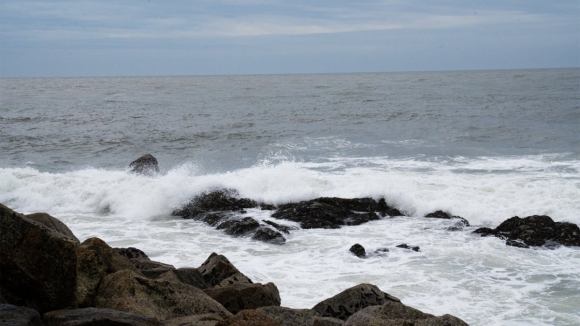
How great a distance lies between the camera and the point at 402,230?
13211 mm

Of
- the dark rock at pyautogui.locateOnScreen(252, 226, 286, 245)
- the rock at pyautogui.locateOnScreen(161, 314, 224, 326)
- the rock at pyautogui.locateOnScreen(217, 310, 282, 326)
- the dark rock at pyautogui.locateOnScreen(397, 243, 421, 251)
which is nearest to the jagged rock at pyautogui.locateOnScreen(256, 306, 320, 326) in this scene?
the rock at pyautogui.locateOnScreen(161, 314, 224, 326)

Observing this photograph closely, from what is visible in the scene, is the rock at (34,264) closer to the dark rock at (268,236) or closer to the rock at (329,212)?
the dark rock at (268,236)

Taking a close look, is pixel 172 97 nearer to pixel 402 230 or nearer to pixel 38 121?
pixel 38 121

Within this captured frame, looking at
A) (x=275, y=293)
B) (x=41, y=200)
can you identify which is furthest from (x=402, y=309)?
(x=41, y=200)

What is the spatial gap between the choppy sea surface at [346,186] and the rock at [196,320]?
337 centimetres

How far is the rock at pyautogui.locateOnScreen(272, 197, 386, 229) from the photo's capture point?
13.6 metres

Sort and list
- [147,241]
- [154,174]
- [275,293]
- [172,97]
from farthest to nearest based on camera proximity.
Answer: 1. [172,97]
2. [154,174]
3. [147,241]
4. [275,293]

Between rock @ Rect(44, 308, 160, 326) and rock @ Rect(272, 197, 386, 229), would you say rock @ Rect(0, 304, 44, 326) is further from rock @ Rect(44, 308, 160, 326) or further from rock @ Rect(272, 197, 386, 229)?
rock @ Rect(272, 197, 386, 229)

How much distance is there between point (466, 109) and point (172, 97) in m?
27.4

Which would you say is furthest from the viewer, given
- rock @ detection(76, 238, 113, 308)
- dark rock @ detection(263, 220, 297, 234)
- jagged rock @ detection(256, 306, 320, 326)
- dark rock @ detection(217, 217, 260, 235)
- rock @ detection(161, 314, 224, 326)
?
dark rock @ detection(263, 220, 297, 234)

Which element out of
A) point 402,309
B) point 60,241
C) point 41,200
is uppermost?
point 60,241

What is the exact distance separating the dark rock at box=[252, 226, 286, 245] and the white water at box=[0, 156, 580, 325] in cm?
23

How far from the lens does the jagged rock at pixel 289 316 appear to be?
602 cm

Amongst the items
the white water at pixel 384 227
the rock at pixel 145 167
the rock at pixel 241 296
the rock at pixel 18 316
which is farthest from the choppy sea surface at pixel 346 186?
the rock at pixel 18 316
